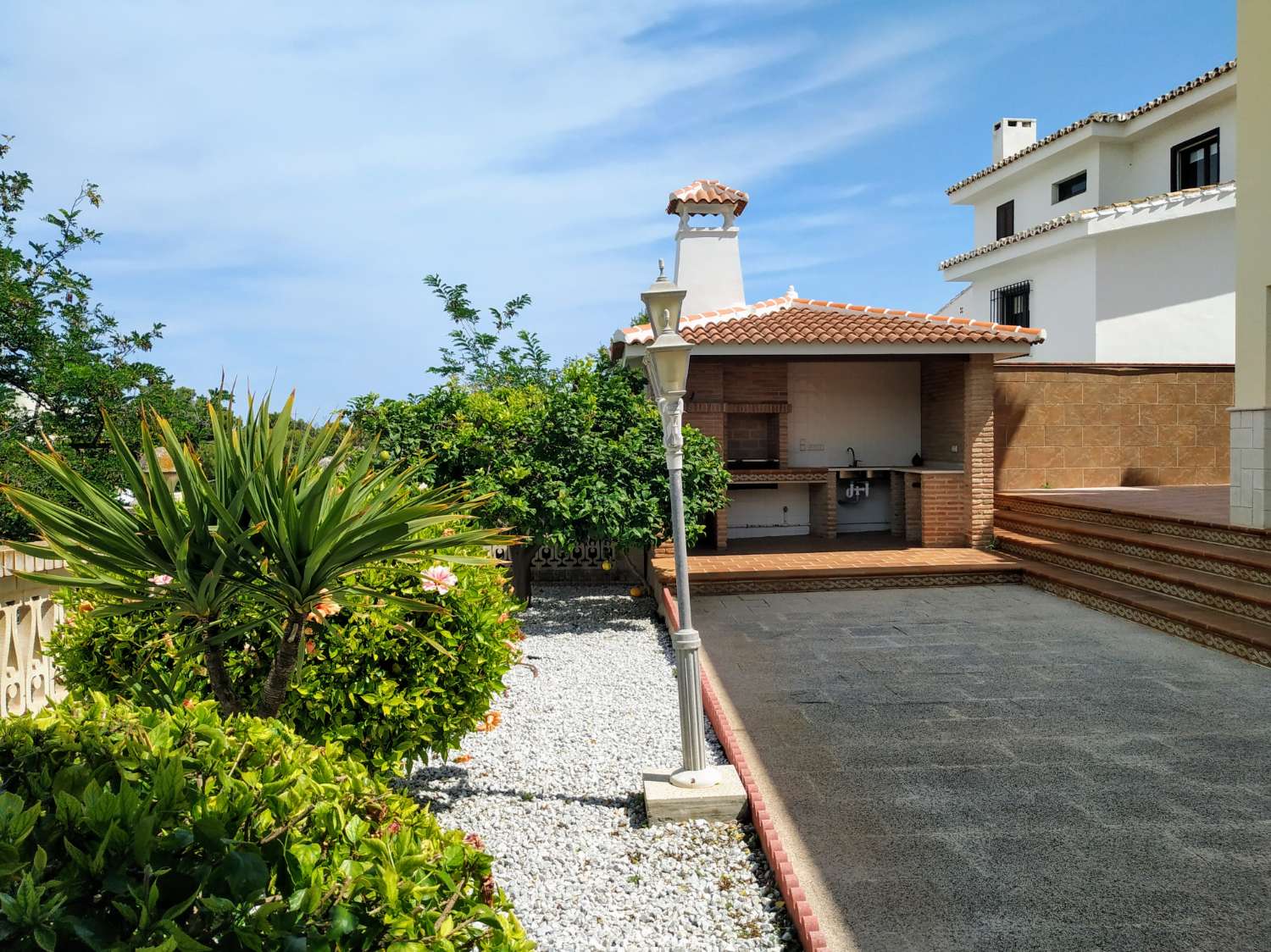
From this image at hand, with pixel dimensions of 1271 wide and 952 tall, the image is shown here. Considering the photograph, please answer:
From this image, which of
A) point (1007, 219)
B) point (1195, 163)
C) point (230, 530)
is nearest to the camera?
point (230, 530)

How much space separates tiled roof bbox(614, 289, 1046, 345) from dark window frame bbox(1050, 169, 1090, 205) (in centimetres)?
1183

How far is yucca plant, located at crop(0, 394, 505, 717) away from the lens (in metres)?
3.05

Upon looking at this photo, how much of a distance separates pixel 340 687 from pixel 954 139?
84.5 ft

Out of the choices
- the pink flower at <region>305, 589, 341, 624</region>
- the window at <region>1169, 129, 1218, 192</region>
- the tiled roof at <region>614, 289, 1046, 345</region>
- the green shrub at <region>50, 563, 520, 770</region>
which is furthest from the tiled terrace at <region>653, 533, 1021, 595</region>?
the window at <region>1169, 129, 1218, 192</region>

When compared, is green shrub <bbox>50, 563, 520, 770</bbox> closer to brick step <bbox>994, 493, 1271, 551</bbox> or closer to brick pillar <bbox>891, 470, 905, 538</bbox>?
brick step <bbox>994, 493, 1271, 551</bbox>

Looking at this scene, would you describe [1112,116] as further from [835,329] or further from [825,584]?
[825,584]

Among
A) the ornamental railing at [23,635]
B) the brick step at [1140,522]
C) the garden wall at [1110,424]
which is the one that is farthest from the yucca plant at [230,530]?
the garden wall at [1110,424]

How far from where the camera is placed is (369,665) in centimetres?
423

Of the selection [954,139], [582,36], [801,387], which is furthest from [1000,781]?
[954,139]

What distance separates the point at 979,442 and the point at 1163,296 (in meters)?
9.98

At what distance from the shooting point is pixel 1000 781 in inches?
190

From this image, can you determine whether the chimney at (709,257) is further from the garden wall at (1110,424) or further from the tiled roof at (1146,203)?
the tiled roof at (1146,203)

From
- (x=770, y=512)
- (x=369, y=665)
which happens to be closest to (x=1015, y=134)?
(x=770, y=512)

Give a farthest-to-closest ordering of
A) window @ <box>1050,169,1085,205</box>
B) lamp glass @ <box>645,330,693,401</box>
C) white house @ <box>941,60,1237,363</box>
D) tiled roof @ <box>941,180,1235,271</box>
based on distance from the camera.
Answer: window @ <box>1050,169,1085,205</box>, white house @ <box>941,60,1237,363</box>, tiled roof @ <box>941,180,1235,271</box>, lamp glass @ <box>645,330,693,401</box>
